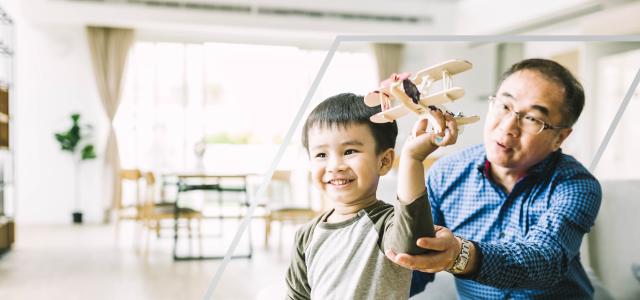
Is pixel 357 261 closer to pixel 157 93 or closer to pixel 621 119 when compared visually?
pixel 621 119

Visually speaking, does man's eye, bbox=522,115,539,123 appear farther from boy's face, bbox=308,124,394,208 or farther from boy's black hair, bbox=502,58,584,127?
boy's face, bbox=308,124,394,208

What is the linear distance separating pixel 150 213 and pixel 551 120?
14.0 ft

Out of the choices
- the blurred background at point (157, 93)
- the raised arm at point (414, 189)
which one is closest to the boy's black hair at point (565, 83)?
the raised arm at point (414, 189)

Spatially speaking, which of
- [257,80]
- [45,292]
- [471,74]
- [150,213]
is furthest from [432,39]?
[257,80]

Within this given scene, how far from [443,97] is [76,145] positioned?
22.8 ft

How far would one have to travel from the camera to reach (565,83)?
76 cm

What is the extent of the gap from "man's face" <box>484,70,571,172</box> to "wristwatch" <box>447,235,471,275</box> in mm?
201

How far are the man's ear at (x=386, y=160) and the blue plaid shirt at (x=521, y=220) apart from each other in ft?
0.45

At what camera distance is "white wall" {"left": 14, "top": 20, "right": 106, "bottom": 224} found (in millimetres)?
6621

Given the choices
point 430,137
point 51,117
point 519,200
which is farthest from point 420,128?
point 51,117

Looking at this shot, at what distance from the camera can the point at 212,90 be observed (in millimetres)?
7176

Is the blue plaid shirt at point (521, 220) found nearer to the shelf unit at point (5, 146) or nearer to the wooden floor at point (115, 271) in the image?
the wooden floor at point (115, 271)

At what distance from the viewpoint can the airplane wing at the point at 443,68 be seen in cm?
48

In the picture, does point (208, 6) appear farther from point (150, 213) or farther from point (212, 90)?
point (150, 213)
